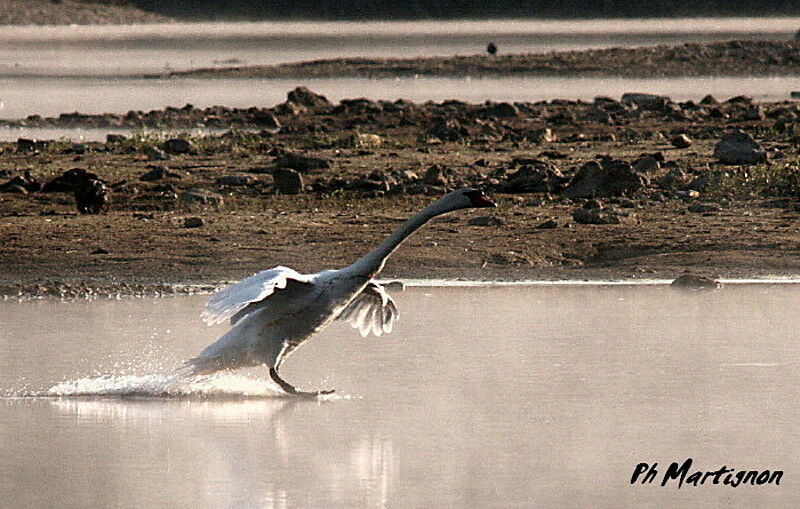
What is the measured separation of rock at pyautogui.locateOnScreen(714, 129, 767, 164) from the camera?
16.0 metres

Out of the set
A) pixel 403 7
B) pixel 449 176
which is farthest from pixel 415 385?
pixel 403 7

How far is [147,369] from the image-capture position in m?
8.40

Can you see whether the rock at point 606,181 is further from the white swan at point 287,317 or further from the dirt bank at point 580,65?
the dirt bank at point 580,65

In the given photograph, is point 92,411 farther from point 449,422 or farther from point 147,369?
point 449,422

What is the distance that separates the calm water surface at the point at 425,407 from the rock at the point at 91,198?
3058 mm

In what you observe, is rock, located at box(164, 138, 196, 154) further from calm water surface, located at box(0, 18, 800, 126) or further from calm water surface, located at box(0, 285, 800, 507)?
calm water surface, located at box(0, 285, 800, 507)

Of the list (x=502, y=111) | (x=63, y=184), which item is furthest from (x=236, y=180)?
(x=502, y=111)

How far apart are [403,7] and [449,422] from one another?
252 feet

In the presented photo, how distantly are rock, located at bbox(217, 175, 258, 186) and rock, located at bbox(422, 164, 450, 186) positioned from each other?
1.45m

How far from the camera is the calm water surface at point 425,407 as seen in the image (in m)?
6.17

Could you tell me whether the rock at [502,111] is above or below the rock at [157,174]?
above

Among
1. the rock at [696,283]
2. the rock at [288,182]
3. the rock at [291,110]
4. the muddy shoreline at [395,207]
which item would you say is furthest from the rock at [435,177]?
the rock at [291,110]

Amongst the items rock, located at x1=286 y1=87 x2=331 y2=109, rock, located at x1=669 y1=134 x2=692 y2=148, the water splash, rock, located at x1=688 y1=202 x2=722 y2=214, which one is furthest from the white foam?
rock, located at x1=286 y1=87 x2=331 y2=109

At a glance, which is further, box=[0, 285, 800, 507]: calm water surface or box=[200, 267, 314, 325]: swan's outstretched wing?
box=[200, 267, 314, 325]: swan's outstretched wing
